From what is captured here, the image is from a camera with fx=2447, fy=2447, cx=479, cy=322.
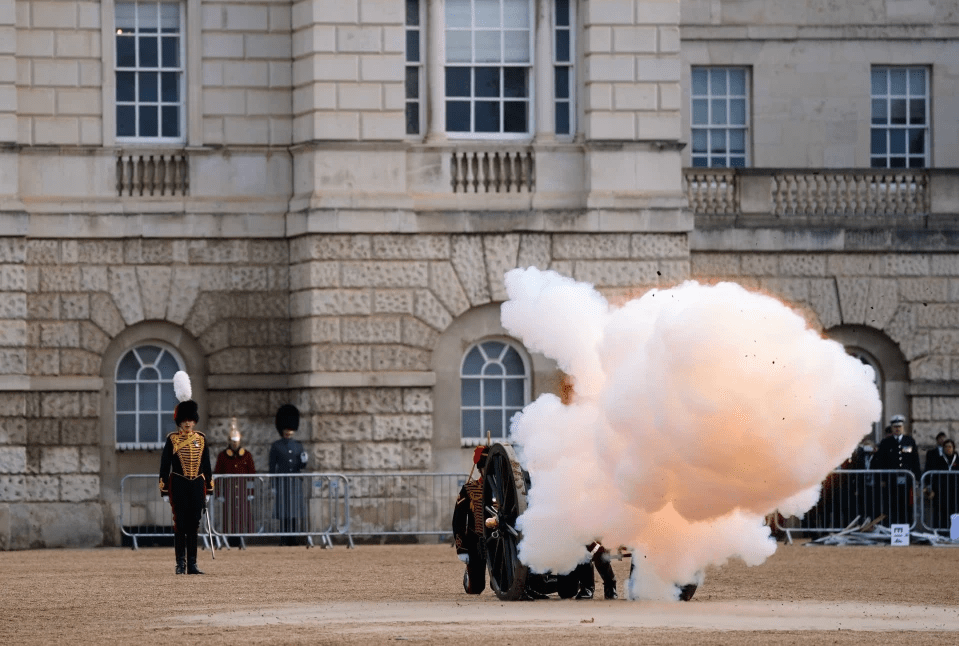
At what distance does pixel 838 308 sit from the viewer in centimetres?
3312

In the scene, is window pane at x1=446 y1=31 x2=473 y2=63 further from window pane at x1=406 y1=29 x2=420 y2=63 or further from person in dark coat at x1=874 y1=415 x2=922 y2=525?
person in dark coat at x1=874 y1=415 x2=922 y2=525

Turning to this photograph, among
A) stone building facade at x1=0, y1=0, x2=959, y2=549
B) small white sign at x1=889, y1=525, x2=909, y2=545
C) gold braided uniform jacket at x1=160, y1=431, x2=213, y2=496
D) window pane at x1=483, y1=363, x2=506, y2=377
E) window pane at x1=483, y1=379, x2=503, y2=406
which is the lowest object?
small white sign at x1=889, y1=525, x2=909, y2=545

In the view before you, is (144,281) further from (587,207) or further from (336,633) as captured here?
(336,633)

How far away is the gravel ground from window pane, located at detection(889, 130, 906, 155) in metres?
8.99

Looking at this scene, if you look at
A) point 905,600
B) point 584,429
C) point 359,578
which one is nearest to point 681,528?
point 584,429

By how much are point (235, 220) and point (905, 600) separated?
1385cm

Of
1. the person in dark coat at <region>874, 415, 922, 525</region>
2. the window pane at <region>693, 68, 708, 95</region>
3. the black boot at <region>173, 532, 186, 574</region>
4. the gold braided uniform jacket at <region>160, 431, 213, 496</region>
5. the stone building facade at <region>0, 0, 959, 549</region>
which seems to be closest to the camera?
the black boot at <region>173, 532, 186, 574</region>

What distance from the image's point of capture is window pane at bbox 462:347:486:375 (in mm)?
31922

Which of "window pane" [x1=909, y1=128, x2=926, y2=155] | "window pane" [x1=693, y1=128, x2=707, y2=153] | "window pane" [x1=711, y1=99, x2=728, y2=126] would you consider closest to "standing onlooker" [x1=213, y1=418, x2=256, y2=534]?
Result: "window pane" [x1=693, y1=128, x2=707, y2=153]

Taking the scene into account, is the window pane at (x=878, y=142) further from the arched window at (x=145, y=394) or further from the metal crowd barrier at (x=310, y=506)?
the arched window at (x=145, y=394)

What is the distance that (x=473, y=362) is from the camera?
3194 centimetres

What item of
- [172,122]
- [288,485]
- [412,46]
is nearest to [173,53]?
[172,122]

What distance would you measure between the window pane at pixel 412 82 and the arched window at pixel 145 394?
462 cm

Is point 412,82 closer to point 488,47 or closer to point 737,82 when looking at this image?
point 488,47
